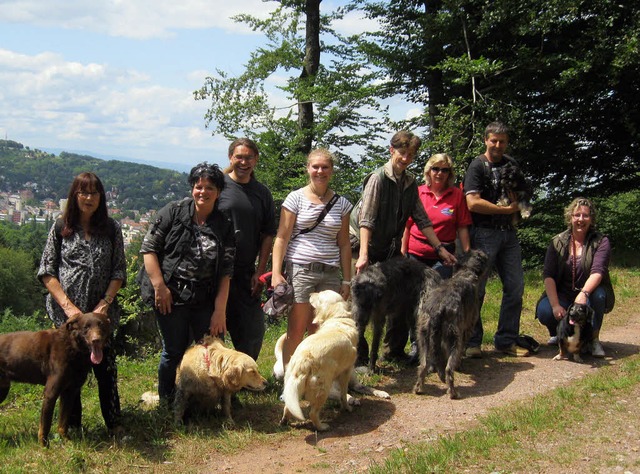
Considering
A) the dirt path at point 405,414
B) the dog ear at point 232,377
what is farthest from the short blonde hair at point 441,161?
the dog ear at point 232,377

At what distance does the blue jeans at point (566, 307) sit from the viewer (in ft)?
20.8

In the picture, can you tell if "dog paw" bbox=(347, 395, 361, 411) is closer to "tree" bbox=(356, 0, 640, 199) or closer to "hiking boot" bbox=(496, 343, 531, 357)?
"hiking boot" bbox=(496, 343, 531, 357)

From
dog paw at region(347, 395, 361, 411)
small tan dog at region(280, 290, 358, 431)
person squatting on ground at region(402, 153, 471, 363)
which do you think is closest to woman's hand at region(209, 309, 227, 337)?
small tan dog at region(280, 290, 358, 431)

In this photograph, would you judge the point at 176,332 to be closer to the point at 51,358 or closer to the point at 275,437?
the point at 51,358

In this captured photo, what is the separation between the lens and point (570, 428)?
167 inches

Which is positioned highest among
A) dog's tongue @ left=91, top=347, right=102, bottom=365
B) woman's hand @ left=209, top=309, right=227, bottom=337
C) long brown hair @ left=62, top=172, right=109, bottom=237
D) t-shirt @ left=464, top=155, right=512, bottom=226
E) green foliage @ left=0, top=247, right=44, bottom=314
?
t-shirt @ left=464, top=155, right=512, bottom=226

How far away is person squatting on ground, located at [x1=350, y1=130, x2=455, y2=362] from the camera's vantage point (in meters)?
5.48

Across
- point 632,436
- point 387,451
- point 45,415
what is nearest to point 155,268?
point 45,415

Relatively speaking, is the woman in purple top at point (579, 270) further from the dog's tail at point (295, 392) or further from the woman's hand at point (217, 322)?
the woman's hand at point (217, 322)

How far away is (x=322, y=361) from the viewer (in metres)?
4.48

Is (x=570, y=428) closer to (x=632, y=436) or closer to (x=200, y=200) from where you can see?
(x=632, y=436)

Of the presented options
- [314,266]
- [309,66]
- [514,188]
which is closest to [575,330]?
[514,188]

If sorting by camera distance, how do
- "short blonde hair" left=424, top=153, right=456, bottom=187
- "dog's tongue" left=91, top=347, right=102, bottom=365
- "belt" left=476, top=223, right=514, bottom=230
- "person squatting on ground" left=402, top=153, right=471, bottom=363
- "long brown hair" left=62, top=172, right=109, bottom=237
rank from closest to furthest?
1. "dog's tongue" left=91, top=347, right=102, bottom=365
2. "long brown hair" left=62, top=172, right=109, bottom=237
3. "short blonde hair" left=424, top=153, right=456, bottom=187
4. "person squatting on ground" left=402, top=153, right=471, bottom=363
5. "belt" left=476, top=223, right=514, bottom=230

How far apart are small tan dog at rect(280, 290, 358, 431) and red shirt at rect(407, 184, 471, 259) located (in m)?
1.48
